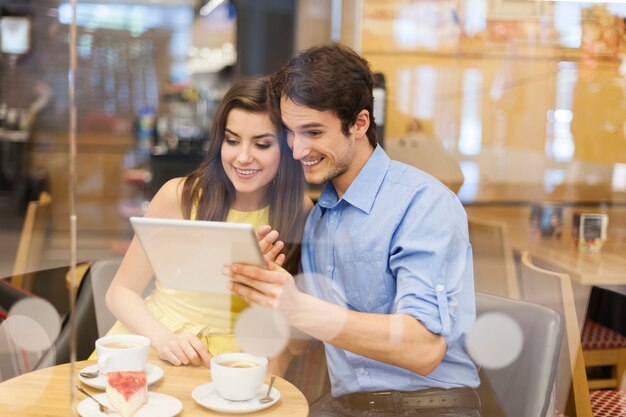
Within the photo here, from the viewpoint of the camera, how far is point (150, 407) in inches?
45.6

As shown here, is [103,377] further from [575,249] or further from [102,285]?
[575,249]

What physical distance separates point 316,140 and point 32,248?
1056 mm

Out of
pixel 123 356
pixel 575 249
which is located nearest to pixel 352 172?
pixel 123 356

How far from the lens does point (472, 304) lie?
1353mm

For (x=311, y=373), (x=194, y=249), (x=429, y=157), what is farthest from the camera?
(x=429, y=157)

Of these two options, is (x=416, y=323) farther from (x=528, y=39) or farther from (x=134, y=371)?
(x=528, y=39)

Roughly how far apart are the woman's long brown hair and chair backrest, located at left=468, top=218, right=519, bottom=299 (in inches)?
13.5

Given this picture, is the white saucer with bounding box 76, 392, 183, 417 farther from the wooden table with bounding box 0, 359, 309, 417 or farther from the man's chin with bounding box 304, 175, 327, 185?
the man's chin with bounding box 304, 175, 327, 185

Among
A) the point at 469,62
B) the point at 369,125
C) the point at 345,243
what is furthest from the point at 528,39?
the point at 345,243

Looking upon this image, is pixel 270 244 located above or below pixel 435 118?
below

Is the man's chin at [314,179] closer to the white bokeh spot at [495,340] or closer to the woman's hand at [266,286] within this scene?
the woman's hand at [266,286]

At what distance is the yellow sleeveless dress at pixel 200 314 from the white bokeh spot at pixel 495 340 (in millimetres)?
436

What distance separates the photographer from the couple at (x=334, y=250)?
1201mm

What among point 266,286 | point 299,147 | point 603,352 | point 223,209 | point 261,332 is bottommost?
point 603,352
